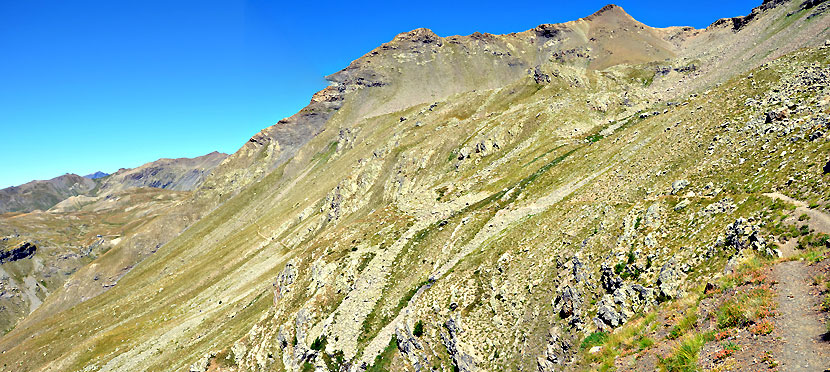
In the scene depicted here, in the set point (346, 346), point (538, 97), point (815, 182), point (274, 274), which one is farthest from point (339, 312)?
point (538, 97)

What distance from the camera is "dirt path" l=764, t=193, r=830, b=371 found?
40.1ft

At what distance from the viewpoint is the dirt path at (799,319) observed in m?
12.2

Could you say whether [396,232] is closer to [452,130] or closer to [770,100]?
[770,100]

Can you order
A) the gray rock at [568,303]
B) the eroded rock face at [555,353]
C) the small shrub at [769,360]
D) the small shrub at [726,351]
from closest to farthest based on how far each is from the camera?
the small shrub at [769,360] → the small shrub at [726,351] → the eroded rock face at [555,353] → the gray rock at [568,303]

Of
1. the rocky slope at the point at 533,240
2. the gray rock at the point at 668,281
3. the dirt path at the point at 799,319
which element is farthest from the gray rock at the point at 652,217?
the dirt path at the point at 799,319

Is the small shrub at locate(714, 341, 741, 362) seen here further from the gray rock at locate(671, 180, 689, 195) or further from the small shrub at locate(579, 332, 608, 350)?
the gray rock at locate(671, 180, 689, 195)

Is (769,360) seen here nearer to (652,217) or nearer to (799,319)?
(799,319)

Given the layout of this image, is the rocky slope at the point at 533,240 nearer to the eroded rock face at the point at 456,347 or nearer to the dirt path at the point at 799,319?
the eroded rock face at the point at 456,347

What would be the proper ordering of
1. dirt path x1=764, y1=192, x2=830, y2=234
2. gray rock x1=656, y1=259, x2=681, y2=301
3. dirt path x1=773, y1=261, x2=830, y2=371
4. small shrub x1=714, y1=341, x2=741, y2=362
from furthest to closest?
gray rock x1=656, y1=259, x2=681, y2=301 < dirt path x1=764, y1=192, x2=830, y2=234 < small shrub x1=714, y1=341, x2=741, y2=362 < dirt path x1=773, y1=261, x2=830, y2=371

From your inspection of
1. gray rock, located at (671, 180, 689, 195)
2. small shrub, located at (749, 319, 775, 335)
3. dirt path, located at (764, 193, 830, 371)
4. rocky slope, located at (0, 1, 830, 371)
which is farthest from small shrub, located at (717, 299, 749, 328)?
gray rock, located at (671, 180, 689, 195)

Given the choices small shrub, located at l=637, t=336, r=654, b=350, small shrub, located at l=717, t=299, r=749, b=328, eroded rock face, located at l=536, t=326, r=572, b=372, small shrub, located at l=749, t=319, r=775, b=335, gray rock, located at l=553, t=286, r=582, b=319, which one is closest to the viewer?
small shrub, located at l=749, t=319, r=775, b=335

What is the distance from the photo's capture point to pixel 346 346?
3931 cm

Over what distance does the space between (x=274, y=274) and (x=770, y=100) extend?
94.4 metres

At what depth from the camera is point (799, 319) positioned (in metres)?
14.0
